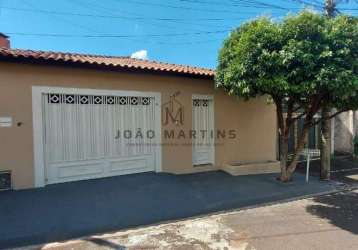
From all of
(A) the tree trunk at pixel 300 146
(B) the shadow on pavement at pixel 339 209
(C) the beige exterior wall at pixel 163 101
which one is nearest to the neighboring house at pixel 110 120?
(C) the beige exterior wall at pixel 163 101

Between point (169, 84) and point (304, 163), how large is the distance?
7.33 meters

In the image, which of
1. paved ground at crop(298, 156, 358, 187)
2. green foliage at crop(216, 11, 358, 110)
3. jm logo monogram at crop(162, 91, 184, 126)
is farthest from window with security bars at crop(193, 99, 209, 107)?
paved ground at crop(298, 156, 358, 187)

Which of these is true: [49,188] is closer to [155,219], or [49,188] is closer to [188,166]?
[155,219]

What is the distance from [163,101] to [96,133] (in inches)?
84.4

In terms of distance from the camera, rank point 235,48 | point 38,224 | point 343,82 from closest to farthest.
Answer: point 38,224 → point 343,82 → point 235,48

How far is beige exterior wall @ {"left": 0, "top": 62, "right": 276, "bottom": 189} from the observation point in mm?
6293

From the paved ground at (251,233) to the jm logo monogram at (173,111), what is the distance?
137 inches

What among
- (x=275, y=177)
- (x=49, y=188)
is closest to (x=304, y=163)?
(x=275, y=177)

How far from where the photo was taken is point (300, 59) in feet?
19.9

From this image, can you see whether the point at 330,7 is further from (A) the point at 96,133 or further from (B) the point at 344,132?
(B) the point at 344,132

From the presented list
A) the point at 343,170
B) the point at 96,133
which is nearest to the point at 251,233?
the point at 96,133

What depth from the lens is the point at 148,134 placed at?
26.8 feet

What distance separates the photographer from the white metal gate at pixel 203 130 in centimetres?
903

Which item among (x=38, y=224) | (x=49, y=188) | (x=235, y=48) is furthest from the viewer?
(x=235, y=48)
